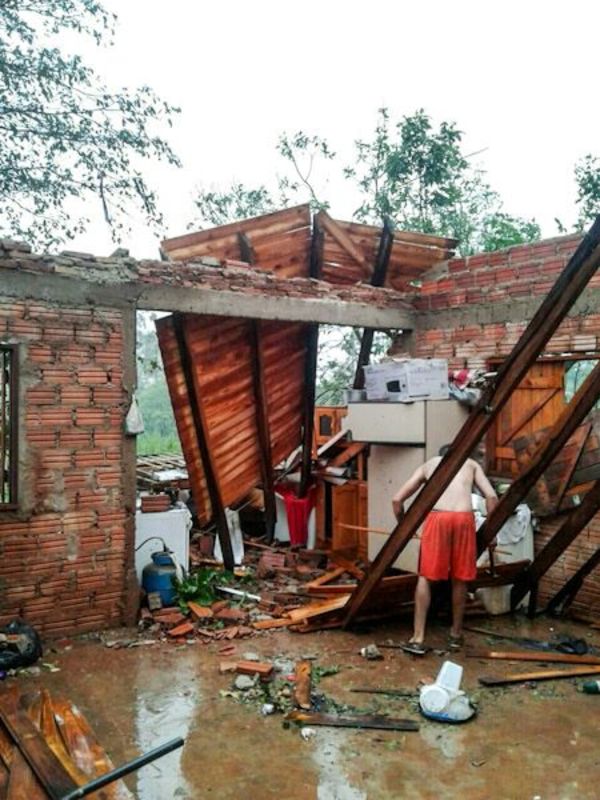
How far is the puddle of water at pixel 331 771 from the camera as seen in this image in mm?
3369

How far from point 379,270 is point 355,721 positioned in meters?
6.08

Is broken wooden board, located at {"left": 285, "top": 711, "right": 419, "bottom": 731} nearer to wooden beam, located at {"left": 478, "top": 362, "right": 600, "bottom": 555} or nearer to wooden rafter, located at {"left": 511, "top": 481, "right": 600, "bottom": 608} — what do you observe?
wooden beam, located at {"left": 478, "top": 362, "right": 600, "bottom": 555}

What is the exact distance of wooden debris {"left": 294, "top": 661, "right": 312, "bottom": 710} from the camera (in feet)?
14.4

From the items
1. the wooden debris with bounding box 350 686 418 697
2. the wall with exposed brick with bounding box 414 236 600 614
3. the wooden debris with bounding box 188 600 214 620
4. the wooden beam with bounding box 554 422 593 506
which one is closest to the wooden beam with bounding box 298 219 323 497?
the wall with exposed brick with bounding box 414 236 600 614

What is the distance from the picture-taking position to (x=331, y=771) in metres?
3.59

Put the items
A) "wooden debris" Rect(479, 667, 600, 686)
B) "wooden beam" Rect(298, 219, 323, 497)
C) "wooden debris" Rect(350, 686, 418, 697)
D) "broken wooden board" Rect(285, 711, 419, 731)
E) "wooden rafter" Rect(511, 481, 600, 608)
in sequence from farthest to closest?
"wooden beam" Rect(298, 219, 323, 497) → "wooden rafter" Rect(511, 481, 600, 608) → "wooden debris" Rect(479, 667, 600, 686) → "wooden debris" Rect(350, 686, 418, 697) → "broken wooden board" Rect(285, 711, 419, 731)

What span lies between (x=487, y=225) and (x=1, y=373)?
13.0 m

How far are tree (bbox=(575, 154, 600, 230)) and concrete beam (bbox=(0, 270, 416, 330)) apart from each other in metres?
4.45

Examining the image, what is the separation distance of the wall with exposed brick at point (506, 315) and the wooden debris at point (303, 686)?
333cm

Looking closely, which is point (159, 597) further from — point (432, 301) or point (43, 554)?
point (432, 301)

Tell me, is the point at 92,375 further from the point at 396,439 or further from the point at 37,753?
the point at 396,439

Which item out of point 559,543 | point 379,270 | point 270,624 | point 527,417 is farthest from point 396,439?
point 379,270

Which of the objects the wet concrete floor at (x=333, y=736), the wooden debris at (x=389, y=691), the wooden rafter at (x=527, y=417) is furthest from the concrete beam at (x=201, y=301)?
the wooden debris at (x=389, y=691)

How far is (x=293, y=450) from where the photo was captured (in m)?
9.24
